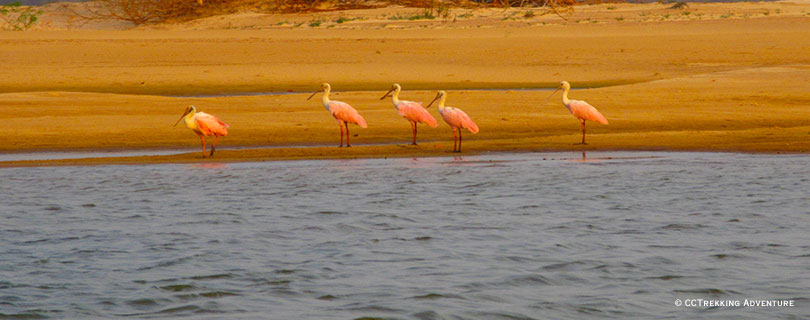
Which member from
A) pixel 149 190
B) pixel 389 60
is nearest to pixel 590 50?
pixel 389 60

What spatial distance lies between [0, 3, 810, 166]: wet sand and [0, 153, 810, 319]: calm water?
255cm

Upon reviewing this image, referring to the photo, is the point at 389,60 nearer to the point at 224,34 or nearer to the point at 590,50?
the point at 590,50

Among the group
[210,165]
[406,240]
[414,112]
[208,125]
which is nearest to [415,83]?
[414,112]

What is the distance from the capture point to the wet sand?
18.0 meters

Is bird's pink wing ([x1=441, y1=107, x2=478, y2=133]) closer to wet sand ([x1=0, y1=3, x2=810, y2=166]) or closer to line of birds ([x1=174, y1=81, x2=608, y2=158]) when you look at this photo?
line of birds ([x1=174, y1=81, x2=608, y2=158])

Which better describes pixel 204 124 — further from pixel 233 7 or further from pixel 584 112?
pixel 233 7

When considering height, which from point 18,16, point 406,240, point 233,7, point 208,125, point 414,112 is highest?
point 233,7

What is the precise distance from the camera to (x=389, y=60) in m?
32.8

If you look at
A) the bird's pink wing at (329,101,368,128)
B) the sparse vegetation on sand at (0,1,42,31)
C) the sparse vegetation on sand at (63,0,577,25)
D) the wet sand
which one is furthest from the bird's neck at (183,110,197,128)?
the sparse vegetation on sand at (63,0,577,25)

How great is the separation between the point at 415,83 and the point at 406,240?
60.2ft

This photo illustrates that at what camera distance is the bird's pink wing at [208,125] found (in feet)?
53.5

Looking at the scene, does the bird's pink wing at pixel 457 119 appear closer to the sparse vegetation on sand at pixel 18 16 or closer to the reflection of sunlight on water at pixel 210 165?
the reflection of sunlight on water at pixel 210 165

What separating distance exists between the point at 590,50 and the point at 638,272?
1044 inches

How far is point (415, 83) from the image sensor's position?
28.3 m
